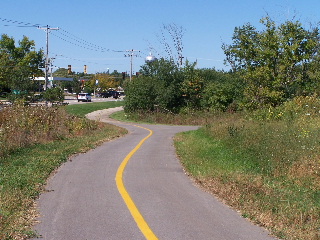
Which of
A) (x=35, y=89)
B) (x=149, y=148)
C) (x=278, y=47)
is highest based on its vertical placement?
(x=278, y=47)

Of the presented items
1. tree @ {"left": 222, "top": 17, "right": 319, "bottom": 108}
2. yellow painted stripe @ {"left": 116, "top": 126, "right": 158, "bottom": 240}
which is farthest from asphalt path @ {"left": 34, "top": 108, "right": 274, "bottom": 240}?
tree @ {"left": 222, "top": 17, "right": 319, "bottom": 108}

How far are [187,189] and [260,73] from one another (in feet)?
53.4

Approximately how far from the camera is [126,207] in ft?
27.1

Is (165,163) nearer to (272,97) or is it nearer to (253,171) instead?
(253,171)

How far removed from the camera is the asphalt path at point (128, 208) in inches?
266

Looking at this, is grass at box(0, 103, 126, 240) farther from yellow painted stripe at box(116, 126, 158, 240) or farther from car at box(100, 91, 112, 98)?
car at box(100, 91, 112, 98)

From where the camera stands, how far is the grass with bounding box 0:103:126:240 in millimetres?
6909

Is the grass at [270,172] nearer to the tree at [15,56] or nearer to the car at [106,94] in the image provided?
the tree at [15,56]

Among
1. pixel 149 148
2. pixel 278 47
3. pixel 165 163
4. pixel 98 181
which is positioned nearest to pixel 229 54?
pixel 278 47

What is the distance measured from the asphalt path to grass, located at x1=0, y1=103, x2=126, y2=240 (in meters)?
0.25

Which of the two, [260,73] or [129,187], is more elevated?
[260,73]

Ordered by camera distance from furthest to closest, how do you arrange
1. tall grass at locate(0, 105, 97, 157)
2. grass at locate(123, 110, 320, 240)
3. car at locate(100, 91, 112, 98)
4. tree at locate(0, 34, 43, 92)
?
car at locate(100, 91, 112, 98) → tree at locate(0, 34, 43, 92) → tall grass at locate(0, 105, 97, 157) → grass at locate(123, 110, 320, 240)

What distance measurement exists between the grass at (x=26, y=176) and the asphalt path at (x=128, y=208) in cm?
25

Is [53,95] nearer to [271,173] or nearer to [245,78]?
[245,78]
